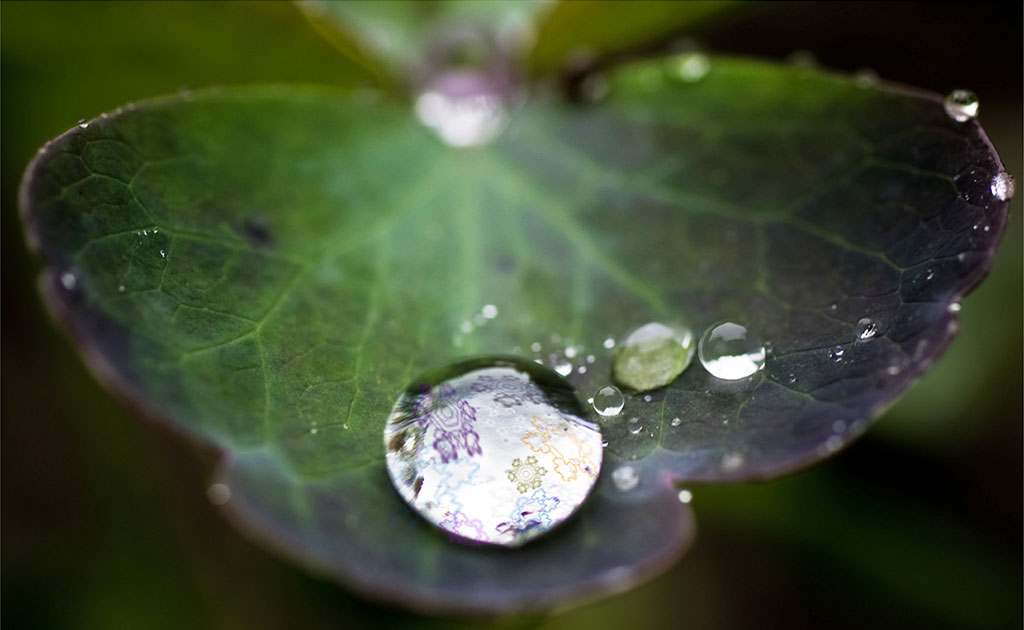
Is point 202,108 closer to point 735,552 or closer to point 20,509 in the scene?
point 20,509

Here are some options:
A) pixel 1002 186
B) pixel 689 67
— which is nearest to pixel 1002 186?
pixel 1002 186

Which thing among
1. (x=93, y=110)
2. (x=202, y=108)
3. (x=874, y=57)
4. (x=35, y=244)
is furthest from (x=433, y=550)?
(x=874, y=57)

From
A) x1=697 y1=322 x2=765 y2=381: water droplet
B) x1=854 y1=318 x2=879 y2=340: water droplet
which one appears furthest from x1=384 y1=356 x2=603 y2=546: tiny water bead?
x1=854 y1=318 x2=879 y2=340: water droplet

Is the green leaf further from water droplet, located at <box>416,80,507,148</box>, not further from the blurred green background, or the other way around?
the blurred green background

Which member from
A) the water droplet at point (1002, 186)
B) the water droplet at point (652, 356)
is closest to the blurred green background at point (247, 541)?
the water droplet at point (652, 356)

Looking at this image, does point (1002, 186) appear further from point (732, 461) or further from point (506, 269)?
point (506, 269)

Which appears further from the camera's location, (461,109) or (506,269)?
(461,109)
